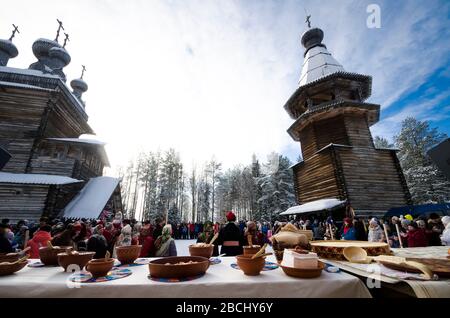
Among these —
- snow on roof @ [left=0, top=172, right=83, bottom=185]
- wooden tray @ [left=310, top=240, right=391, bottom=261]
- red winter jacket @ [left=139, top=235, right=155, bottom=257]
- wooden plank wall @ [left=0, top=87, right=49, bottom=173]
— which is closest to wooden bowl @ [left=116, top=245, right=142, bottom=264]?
wooden tray @ [left=310, top=240, right=391, bottom=261]

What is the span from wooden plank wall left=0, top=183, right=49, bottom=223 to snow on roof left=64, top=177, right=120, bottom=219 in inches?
72.9

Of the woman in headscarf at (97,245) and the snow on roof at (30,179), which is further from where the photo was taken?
the snow on roof at (30,179)

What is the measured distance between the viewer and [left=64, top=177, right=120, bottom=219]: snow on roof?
15959mm

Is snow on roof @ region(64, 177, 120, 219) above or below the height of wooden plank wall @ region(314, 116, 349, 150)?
below

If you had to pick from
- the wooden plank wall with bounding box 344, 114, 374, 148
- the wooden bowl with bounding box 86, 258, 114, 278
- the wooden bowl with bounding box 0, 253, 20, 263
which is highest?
the wooden plank wall with bounding box 344, 114, 374, 148

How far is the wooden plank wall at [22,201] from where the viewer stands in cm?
1503

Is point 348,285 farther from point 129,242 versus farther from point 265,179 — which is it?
point 265,179

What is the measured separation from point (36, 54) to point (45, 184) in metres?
22.9

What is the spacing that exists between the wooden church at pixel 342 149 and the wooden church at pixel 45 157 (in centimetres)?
1879

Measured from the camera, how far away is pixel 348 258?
2.31 metres

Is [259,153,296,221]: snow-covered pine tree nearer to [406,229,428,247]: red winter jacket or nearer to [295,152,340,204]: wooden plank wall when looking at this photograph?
[295,152,340,204]: wooden plank wall

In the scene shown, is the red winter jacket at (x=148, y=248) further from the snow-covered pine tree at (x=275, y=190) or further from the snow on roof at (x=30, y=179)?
the snow-covered pine tree at (x=275, y=190)

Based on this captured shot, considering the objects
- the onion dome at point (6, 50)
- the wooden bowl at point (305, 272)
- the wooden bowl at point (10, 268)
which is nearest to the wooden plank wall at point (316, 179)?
the wooden bowl at point (305, 272)
